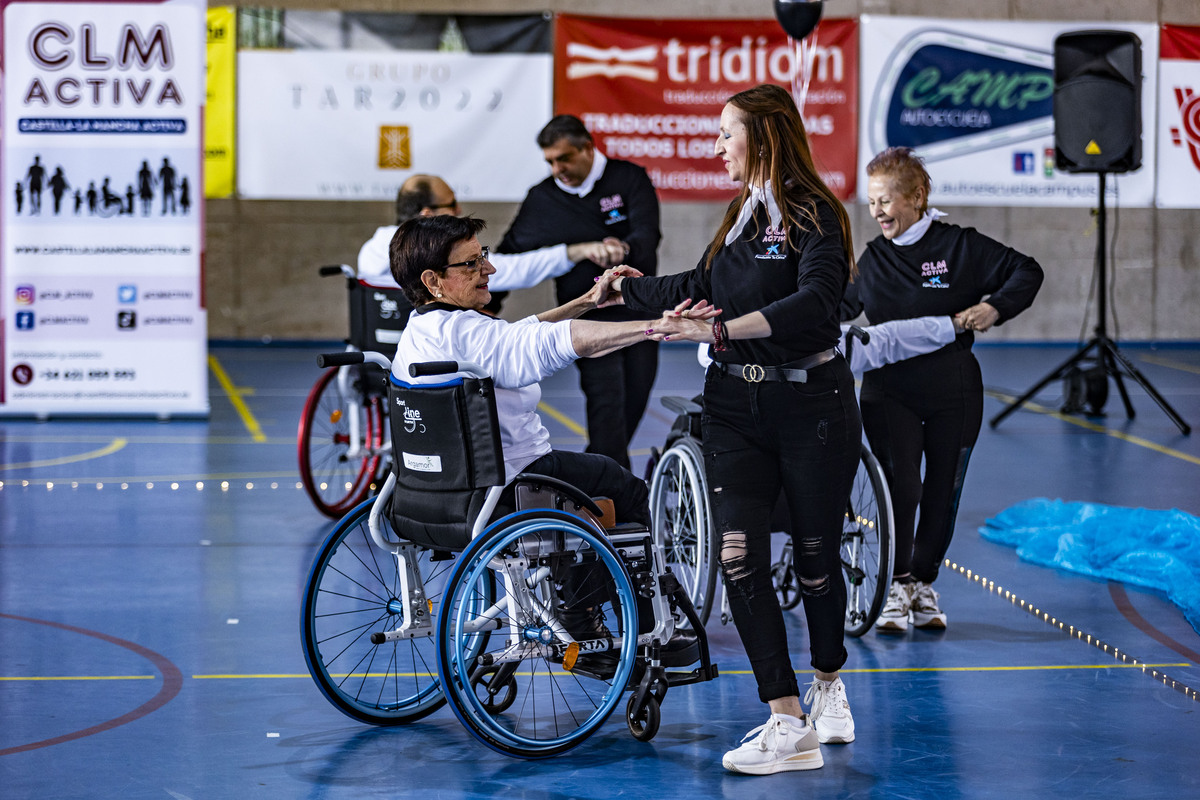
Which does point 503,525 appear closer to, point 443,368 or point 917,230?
point 443,368

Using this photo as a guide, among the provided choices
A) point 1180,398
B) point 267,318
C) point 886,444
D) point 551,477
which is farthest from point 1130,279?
point 551,477

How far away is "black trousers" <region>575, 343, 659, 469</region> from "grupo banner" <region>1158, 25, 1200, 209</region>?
32.9 ft

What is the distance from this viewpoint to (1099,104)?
29.6ft

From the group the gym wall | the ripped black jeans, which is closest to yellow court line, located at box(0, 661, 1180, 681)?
the ripped black jeans

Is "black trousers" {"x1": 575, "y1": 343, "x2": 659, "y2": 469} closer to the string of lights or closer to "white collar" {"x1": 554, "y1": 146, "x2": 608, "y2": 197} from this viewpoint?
"white collar" {"x1": 554, "y1": 146, "x2": 608, "y2": 197}

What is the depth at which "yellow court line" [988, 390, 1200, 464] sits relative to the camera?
25.0ft

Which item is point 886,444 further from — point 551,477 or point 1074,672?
point 551,477

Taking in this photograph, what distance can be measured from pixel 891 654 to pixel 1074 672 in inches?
19.9

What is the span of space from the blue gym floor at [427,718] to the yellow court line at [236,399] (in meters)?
1.59

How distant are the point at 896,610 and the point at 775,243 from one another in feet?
5.58

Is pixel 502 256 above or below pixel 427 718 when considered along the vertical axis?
above

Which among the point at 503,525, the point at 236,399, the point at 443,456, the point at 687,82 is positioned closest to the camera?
the point at 503,525

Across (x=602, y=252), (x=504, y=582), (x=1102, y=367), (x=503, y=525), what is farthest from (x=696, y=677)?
(x=1102, y=367)

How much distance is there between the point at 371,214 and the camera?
43.4 ft
